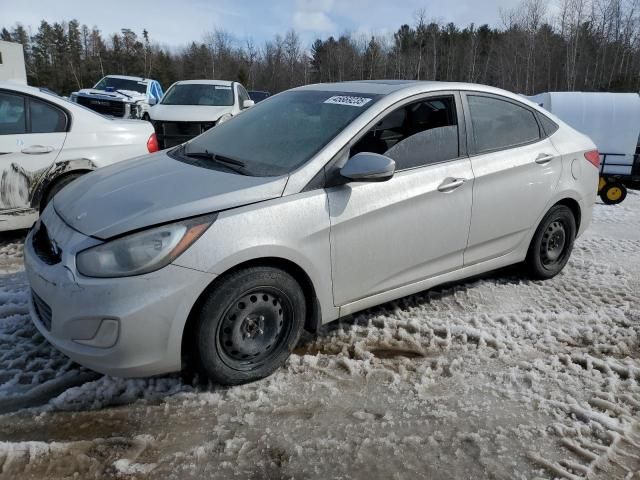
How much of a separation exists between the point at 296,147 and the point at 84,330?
1615 millimetres

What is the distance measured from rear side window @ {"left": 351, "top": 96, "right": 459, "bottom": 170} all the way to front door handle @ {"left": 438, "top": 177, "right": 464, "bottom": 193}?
0.16 metres

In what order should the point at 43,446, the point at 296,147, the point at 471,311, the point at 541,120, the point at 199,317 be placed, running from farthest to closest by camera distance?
the point at 541,120
the point at 471,311
the point at 296,147
the point at 199,317
the point at 43,446

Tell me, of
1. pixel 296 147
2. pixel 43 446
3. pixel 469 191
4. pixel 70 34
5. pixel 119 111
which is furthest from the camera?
pixel 70 34

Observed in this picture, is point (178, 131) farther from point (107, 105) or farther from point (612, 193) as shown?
point (612, 193)

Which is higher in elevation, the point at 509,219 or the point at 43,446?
the point at 509,219

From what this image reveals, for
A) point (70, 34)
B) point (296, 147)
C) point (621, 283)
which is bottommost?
point (621, 283)

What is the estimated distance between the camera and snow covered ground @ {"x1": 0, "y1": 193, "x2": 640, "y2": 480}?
238 cm

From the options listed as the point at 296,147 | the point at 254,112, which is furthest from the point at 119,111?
the point at 296,147

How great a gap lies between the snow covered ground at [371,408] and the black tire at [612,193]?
4.99 m

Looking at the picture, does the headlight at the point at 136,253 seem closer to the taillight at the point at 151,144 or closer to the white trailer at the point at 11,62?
the taillight at the point at 151,144

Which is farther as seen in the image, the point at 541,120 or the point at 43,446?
the point at 541,120

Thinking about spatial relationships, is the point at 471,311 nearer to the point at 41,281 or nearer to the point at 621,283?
the point at 621,283

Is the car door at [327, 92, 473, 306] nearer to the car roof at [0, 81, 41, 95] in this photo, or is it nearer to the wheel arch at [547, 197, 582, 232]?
the wheel arch at [547, 197, 582, 232]

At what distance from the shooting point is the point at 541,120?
4.43 meters
